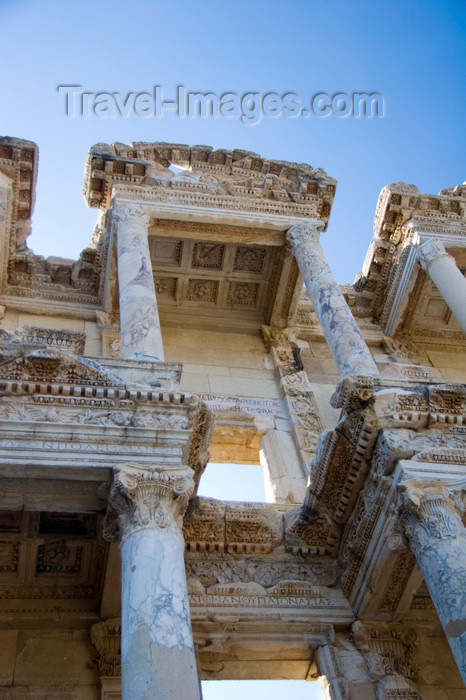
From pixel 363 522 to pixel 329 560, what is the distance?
4.01ft

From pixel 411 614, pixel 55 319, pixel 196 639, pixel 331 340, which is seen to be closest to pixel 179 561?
pixel 196 639

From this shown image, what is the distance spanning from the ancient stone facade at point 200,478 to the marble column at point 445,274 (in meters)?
0.05

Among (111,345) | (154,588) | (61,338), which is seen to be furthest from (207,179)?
(154,588)

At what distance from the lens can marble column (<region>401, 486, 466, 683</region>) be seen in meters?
7.36

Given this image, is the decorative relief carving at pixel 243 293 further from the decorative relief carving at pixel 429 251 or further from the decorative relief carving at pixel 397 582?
the decorative relief carving at pixel 397 582

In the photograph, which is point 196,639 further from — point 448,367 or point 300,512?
point 448,367

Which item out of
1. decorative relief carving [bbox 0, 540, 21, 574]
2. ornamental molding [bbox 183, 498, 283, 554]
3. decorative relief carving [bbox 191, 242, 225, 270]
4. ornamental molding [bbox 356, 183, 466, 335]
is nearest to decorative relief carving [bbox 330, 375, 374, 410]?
ornamental molding [bbox 183, 498, 283, 554]

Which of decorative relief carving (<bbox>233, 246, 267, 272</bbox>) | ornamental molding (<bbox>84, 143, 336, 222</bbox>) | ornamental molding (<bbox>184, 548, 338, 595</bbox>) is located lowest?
ornamental molding (<bbox>184, 548, 338, 595</bbox>)

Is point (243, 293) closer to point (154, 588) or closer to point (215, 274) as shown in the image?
point (215, 274)

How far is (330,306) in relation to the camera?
12.3 meters

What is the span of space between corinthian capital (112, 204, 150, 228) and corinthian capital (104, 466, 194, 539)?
661 centimetres

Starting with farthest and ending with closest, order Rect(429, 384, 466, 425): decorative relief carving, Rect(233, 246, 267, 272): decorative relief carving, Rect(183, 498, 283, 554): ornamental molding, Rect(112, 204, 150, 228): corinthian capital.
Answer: Rect(233, 246, 267, 272): decorative relief carving → Rect(112, 204, 150, 228): corinthian capital → Rect(183, 498, 283, 554): ornamental molding → Rect(429, 384, 466, 425): decorative relief carving

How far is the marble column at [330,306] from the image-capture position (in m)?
11.1

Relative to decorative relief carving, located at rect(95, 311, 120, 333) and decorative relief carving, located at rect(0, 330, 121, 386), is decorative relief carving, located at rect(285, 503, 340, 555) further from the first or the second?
decorative relief carving, located at rect(95, 311, 120, 333)
